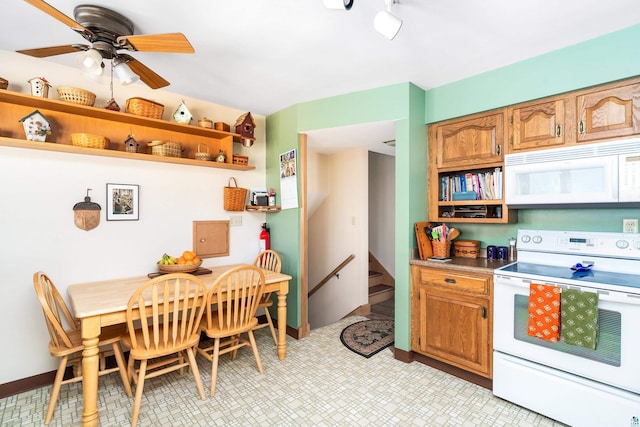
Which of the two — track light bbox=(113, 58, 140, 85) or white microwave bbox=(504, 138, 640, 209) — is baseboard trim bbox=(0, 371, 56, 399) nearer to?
track light bbox=(113, 58, 140, 85)

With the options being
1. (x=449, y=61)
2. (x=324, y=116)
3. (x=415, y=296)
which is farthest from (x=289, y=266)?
(x=449, y=61)

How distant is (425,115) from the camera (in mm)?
2805

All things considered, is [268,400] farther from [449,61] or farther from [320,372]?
[449,61]

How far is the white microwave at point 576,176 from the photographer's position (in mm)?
1841

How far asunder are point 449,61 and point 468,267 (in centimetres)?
154

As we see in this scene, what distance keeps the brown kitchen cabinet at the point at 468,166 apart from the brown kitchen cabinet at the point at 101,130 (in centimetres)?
187

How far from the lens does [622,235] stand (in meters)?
1.98

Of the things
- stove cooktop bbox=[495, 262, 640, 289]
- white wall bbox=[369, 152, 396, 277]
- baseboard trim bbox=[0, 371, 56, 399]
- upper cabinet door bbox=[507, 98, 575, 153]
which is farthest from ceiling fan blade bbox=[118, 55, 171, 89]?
white wall bbox=[369, 152, 396, 277]

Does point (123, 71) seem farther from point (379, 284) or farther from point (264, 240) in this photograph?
point (379, 284)

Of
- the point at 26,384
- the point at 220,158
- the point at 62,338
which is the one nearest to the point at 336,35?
the point at 220,158

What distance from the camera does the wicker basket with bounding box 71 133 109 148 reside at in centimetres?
226

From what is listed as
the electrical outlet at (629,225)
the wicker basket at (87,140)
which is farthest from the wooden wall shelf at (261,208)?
the electrical outlet at (629,225)

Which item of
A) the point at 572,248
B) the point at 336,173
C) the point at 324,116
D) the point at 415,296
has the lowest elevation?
the point at 415,296

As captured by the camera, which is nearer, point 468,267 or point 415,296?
Answer: point 468,267
